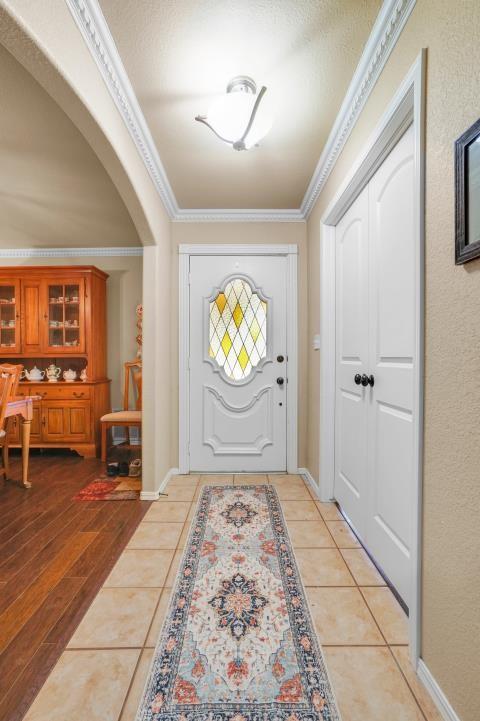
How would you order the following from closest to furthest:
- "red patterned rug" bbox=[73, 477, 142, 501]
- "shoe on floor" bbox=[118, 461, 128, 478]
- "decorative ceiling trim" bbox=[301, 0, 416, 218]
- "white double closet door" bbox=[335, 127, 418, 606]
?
"decorative ceiling trim" bbox=[301, 0, 416, 218]
"white double closet door" bbox=[335, 127, 418, 606]
"red patterned rug" bbox=[73, 477, 142, 501]
"shoe on floor" bbox=[118, 461, 128, 478]

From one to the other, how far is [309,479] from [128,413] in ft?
6.64

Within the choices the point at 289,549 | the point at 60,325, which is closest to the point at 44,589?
the point at 289,549

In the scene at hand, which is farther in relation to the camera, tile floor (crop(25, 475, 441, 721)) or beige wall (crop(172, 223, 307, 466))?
beige wall (crop(172, 223, 307, 466))

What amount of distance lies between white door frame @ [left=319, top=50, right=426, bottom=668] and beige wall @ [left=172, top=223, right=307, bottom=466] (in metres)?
0.60

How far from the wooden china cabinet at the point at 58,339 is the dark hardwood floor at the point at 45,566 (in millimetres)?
834

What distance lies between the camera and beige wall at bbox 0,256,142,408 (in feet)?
14.3

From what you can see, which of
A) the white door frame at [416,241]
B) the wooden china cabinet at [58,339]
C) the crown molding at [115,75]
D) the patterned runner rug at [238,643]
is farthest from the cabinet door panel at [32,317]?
the white door frame at [416,241]

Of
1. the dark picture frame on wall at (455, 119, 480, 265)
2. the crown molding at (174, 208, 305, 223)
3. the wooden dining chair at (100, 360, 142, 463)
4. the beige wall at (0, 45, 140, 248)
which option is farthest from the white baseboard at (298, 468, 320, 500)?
the beige wall at (0, 45, 140, 248)

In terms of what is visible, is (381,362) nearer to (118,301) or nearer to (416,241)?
(416,241)

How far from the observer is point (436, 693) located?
3.51 ft

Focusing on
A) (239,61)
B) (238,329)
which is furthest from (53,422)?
(239,61)

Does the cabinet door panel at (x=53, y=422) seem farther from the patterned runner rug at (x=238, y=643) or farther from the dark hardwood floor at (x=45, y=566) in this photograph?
the patterned runner rug at (x=238, y=643)

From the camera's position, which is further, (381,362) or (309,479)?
(309,479)

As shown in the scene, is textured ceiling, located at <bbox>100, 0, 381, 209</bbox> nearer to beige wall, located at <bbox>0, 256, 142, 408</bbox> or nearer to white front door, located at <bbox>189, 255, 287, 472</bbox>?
white front door, located at <bbox>189, 255, 287, 472</bbox>
